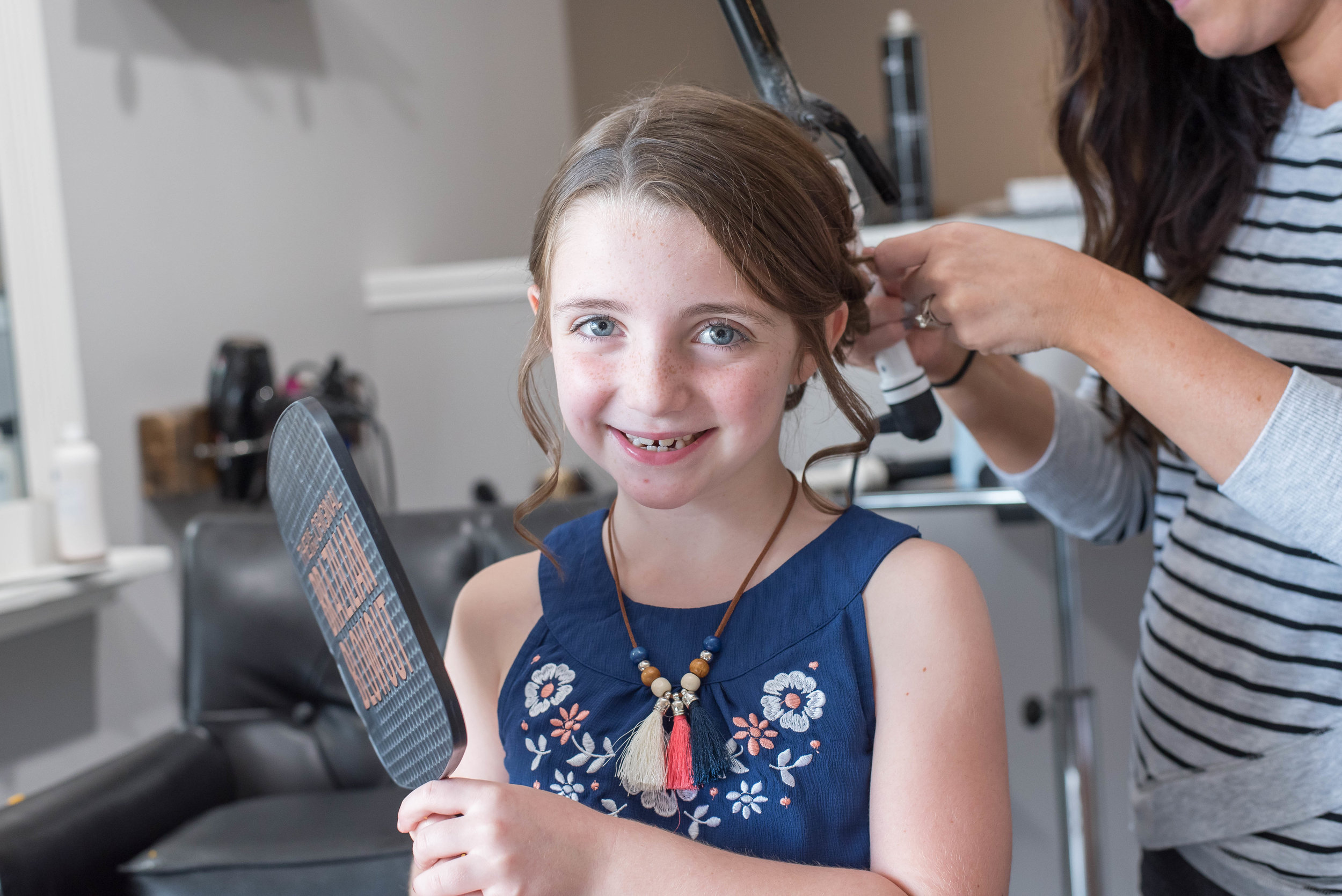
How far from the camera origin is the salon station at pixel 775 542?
66 centimetres

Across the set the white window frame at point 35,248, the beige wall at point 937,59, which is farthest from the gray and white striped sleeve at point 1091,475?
the beige wall at point 937,59

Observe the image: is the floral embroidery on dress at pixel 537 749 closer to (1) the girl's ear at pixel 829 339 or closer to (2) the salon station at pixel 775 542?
(2) the salon station at pixel 775 542

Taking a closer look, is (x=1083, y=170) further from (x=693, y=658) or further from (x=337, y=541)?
(x=337, y=541)

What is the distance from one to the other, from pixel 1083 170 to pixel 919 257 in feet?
0.97

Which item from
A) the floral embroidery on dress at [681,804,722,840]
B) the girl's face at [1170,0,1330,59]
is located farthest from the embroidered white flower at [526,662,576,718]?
the girl's face at [1170,0,1330,59]

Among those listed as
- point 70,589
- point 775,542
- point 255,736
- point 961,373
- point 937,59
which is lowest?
point 255,736

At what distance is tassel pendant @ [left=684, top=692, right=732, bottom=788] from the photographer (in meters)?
0.69

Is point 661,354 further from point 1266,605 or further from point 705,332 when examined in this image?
point 1266,605

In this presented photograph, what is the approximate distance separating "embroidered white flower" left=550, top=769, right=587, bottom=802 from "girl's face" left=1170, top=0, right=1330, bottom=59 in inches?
27.3

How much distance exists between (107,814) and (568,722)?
99 cm

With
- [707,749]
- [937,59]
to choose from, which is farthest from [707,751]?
→ [937,59]

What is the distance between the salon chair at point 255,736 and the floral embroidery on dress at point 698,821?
0.81m

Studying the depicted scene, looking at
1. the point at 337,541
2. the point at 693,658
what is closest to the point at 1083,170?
the point at 693,658

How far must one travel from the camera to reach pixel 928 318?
805 millimetres
